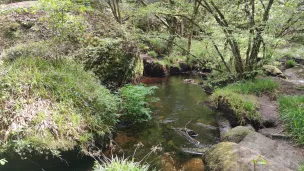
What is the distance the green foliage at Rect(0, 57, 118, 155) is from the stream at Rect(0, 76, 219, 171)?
39 centimetres

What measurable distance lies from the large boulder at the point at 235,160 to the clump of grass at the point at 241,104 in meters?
2.63

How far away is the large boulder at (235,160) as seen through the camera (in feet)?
11.7

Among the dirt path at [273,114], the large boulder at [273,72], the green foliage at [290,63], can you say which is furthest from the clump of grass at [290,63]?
the dirt path at [273,114]

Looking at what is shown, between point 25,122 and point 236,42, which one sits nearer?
point 25,122

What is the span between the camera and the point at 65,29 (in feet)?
20.1

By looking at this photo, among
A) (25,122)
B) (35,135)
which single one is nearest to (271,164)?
(35,135)

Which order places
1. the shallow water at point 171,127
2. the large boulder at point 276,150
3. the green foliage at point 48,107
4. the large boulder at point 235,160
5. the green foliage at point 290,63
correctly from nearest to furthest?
the large boulder at point 235,160, the green foliage at point 48,107, the large boulder at point 276,150, the shallow water at point 171,127, the green foliage at point 290,63

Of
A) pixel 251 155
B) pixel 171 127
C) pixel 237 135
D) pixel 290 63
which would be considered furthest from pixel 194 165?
pixel 290 63

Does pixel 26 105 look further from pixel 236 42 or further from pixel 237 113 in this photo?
pixel 236 42

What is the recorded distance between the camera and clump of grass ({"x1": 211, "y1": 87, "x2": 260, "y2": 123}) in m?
6.64

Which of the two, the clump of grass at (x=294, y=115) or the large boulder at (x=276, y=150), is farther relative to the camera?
the clump of grass at (x=294, y=115)

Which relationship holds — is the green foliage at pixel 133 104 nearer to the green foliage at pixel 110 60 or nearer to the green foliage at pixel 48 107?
the green foliage at pixel 48 107

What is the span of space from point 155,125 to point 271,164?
145 inches

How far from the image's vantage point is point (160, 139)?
19.8 ft
